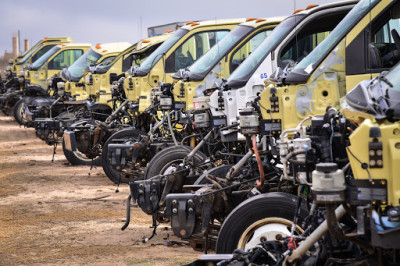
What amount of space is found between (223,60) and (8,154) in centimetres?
953

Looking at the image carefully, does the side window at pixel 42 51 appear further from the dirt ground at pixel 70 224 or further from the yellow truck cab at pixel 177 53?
the yellow truck cab at pixel 177 53

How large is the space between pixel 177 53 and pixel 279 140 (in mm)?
8089

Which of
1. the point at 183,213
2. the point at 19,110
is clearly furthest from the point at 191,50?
the point at 19,110

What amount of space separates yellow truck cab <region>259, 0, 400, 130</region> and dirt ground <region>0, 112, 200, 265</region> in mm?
1658

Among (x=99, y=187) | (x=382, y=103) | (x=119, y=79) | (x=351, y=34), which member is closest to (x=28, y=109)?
(x=119, y=79)

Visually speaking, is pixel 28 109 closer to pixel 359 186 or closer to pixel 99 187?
pixel 99 187

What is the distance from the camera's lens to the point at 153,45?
16078 mm

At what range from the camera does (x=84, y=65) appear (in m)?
21.3

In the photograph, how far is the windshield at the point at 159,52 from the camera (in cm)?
1380

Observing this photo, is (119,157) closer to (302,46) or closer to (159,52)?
(302,46)

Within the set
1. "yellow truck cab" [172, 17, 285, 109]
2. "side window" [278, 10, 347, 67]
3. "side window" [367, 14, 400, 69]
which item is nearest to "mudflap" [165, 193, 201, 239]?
"side window" [367, 14, 400, 69]

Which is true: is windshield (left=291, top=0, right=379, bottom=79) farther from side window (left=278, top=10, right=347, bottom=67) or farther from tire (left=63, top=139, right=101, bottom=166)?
tire (left=63, top=139, right=101, bottom=166)

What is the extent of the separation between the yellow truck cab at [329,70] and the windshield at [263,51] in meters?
1.65

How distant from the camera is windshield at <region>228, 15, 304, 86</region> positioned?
348 inches
